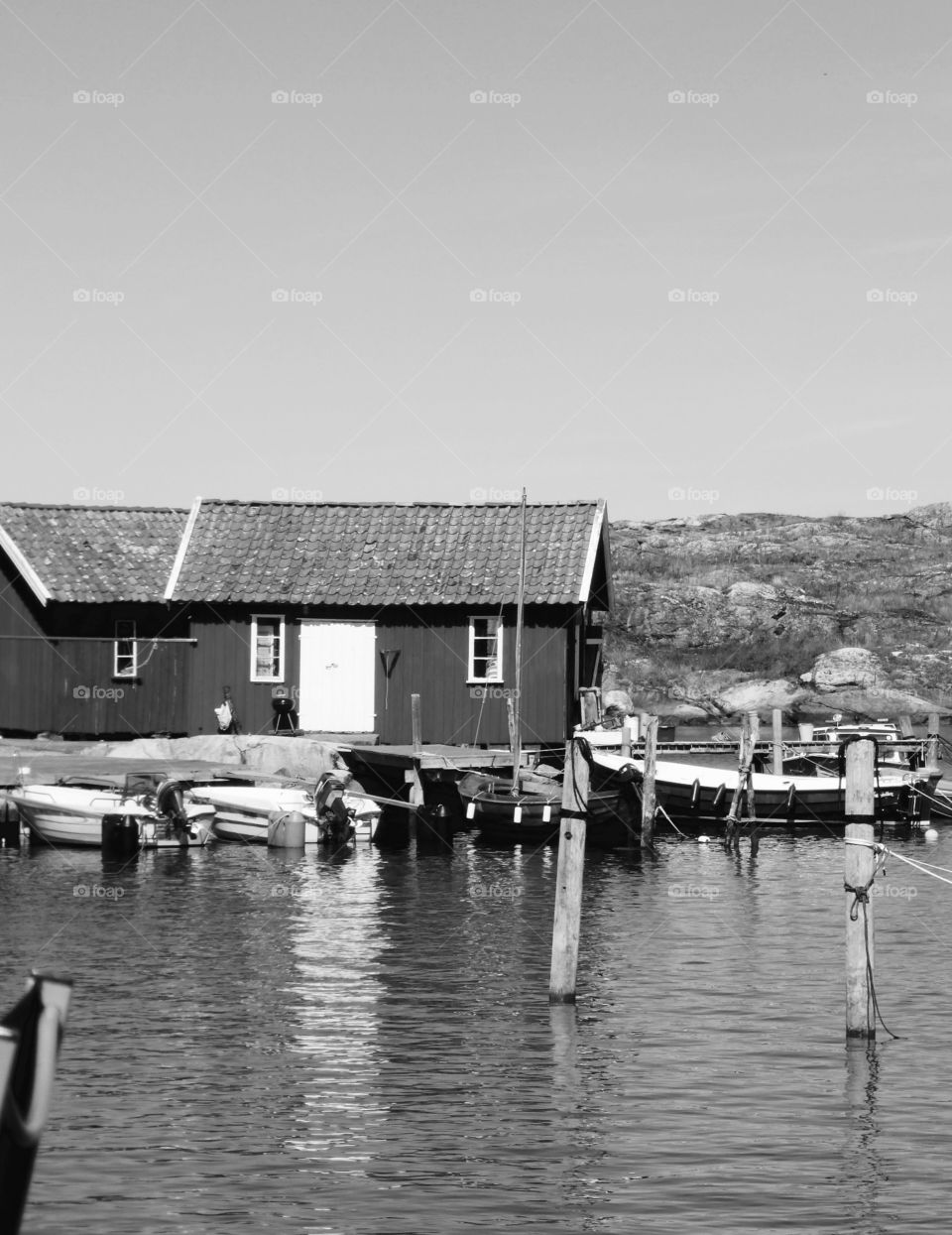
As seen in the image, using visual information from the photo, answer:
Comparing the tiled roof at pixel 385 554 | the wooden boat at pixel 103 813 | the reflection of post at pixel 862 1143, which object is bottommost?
the reflection of post at pixel 862 1143

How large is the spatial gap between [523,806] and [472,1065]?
726 inches

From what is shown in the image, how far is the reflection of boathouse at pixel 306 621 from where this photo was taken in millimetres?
41188

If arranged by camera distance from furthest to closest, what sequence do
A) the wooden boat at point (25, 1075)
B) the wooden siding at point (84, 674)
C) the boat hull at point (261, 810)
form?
the wooden siding at point (84, 674) < the boat hull at point (261, 810) < the wooden boat at point (25, 1075)

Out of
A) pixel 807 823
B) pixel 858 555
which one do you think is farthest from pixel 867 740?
pixel 858 555

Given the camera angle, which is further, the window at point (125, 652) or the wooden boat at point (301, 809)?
the window at point (125, 652)

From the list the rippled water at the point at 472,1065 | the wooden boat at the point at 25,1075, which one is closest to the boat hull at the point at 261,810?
the rippled water at the point at 472,1065

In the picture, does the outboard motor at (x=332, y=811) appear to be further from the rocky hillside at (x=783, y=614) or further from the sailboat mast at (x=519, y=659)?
the rocky hillside at (x=783, y=614)

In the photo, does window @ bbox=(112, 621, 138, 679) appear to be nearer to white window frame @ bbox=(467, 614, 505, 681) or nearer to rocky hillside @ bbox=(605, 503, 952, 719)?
white window frame @ bbox=(467, 614, 505, 681)

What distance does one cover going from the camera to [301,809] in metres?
33.8

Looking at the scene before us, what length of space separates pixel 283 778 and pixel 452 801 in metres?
4.02

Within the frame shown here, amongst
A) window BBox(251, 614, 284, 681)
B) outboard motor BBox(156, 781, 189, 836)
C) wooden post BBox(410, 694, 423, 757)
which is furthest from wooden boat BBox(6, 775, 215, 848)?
window BBox(251, 614, 284, 681)

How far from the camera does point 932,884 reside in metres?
29.2

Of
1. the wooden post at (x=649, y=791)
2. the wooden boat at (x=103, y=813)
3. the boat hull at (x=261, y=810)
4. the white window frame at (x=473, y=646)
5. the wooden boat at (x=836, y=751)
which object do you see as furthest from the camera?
the wooden boat at (x=836, y=751)

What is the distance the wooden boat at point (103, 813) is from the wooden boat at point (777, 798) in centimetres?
1062
